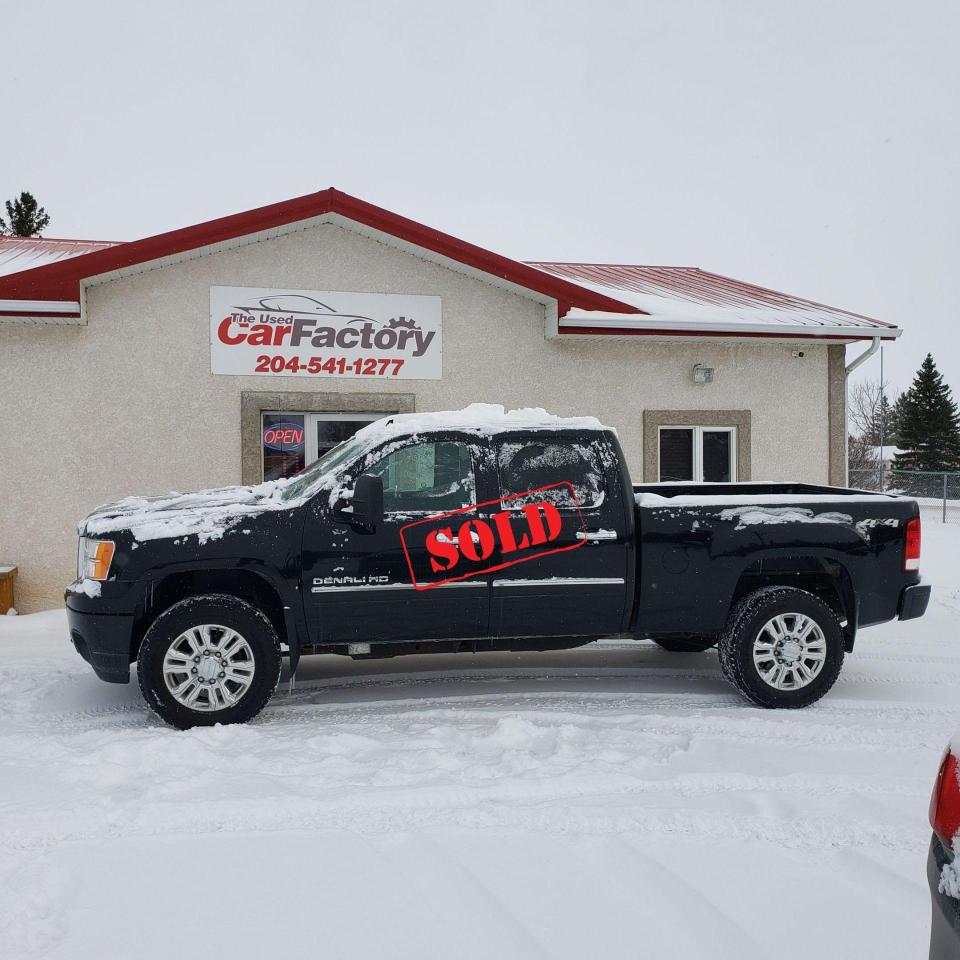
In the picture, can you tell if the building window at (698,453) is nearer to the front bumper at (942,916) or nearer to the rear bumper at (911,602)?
the rear bumper at (911,602)

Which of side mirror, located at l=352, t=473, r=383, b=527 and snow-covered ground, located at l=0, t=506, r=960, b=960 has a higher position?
side mirror, located at l=352, t=473, r=383, b=527

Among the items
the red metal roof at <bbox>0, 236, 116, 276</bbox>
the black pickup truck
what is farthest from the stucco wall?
the black pickup truck

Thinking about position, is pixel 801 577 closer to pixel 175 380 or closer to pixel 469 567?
pixel 469 567

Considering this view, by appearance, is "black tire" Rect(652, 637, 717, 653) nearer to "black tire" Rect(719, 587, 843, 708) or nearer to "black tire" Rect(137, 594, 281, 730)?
"black tire" Rect(719, 587, 843, 708)

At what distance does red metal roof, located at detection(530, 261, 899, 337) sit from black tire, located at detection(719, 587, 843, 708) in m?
5.19

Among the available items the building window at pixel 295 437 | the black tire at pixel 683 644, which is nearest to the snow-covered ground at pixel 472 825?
the black tire at pixel 683 644

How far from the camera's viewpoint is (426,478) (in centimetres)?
566

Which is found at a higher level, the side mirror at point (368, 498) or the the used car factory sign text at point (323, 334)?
the the used car factory sign text at point (323, 334)

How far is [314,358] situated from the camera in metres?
9.91

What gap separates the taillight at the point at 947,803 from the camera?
2107mm

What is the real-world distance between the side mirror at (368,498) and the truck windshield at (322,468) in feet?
1.04

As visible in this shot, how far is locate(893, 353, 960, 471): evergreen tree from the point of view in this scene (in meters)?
46.3

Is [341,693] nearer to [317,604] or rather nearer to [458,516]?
[317,604]

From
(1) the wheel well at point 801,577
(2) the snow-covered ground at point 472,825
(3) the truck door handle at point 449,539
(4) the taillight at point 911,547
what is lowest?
(2) the snow-covered ground at point 472,825
